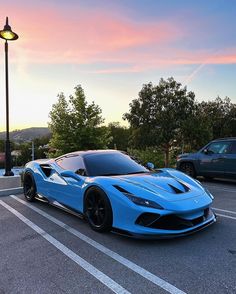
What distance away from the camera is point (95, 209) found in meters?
4.46

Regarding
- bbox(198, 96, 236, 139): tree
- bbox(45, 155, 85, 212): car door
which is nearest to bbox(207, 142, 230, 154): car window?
bbox(45, 155, 85, 212): car door

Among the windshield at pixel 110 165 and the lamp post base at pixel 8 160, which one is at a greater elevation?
the windshield at pixel 110 165

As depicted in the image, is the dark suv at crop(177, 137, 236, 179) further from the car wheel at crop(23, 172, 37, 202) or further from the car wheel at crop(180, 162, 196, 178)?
the car wheel at crop(23, 172, 37, 202)

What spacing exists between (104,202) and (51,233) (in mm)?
1013

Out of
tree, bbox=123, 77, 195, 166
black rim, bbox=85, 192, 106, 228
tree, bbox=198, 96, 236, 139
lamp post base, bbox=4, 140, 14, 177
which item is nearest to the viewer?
black rim, bbox=85, 192, 106, 228

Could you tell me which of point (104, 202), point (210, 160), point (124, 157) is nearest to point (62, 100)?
point (210, 160)

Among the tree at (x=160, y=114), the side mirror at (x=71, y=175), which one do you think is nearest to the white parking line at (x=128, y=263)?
the side mirror at (x=71, y=175)

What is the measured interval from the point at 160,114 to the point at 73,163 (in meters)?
16.8

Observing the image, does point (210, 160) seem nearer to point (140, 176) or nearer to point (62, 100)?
point (140, 176)

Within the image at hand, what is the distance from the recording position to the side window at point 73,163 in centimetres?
520

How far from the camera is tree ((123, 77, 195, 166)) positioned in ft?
71.1

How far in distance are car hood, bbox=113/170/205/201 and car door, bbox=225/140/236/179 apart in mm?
4508

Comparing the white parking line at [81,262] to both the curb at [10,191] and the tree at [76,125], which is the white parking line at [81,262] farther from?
the tree at [76,125]

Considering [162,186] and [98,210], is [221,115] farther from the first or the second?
[98,210]
